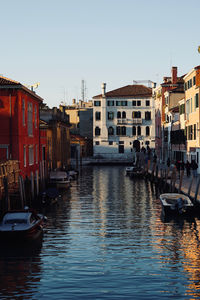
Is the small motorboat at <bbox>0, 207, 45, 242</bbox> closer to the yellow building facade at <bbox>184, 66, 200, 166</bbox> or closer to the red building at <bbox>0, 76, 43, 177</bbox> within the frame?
the red building at <bbox>0, 76, 43, 177</bbox>

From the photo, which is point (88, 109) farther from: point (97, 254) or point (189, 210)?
point (97, 254)

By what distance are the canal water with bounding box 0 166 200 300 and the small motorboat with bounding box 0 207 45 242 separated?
558 mm

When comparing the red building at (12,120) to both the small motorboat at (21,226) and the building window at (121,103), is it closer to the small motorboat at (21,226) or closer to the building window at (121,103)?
the small motorboat at (21,226)

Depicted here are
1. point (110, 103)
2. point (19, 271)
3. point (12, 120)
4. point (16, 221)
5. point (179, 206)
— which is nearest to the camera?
point (19, 271)

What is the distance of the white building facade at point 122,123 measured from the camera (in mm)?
111125

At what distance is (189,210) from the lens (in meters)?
33.3

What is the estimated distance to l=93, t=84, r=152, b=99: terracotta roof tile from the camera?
111 m

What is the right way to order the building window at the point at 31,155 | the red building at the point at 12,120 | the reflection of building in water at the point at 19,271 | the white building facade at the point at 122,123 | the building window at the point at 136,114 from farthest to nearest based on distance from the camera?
1. the building window at the point at 136,114
2. the white building facade at the point at 122,123
3. the building window at the point at 31,155
4. the red building at the point at 12,120
5. the reflection of building in water at the point at 19,271

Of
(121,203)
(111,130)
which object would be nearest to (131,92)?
(111,130)

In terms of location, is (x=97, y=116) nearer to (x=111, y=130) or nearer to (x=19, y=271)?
(x=111, y=130)

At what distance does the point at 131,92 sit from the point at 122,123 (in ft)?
24.1

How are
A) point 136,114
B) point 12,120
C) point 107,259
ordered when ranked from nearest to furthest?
point 107,259 < point 12,120 < point 136,114

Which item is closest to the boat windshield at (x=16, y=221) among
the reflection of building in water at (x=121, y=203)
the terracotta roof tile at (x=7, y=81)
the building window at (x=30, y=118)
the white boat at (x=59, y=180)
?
the reflection of building in water at (x=121, y=203)

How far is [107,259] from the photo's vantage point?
22125 mm
